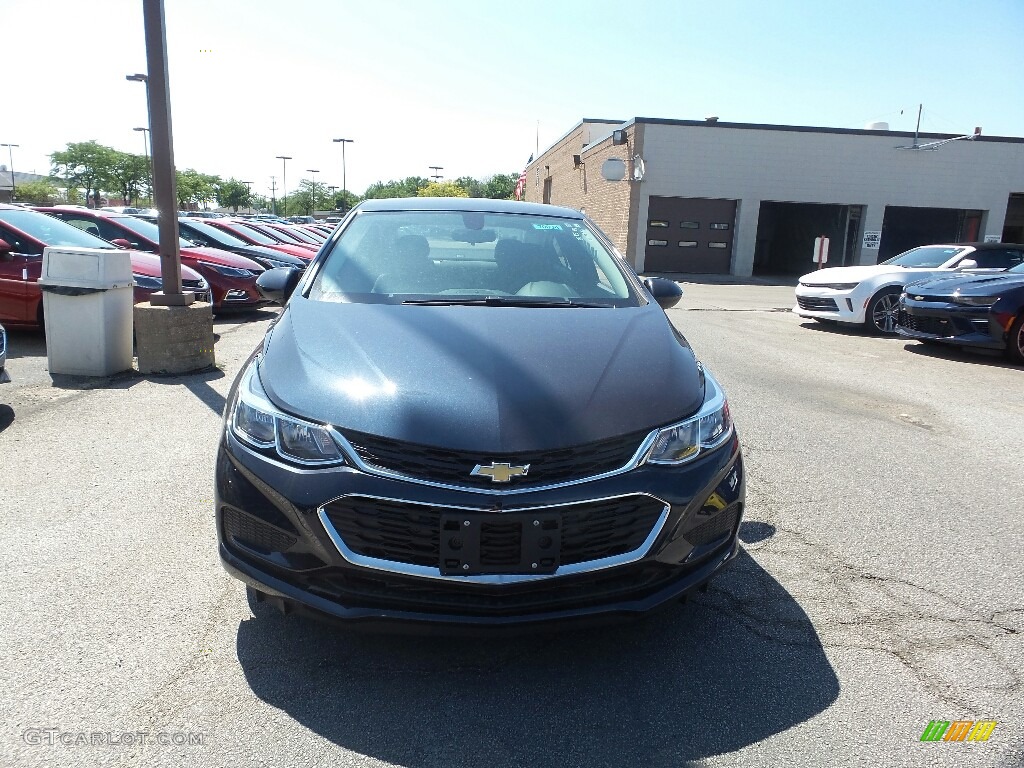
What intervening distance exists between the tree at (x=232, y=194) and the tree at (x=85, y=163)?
82.8 feet

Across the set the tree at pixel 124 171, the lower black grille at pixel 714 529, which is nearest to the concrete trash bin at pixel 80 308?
the lower black grille at pixel 714 529

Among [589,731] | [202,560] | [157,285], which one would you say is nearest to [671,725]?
[589,731]

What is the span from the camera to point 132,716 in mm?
2377

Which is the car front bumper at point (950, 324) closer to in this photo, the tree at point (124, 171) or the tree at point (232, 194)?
the tree at point (124, 171)

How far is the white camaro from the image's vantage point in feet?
36.5

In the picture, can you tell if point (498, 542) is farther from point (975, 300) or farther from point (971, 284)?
point (971, 284)

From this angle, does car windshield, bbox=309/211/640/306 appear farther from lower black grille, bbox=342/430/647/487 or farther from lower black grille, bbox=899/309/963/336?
lower black grille, bbox=899/309/963/336

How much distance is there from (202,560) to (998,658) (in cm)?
323

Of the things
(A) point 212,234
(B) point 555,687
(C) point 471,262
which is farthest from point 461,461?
(A) point 212,234

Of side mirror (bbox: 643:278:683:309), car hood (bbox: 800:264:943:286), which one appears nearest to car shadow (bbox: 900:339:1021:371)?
car hood (bbox: 800:264:943:286)

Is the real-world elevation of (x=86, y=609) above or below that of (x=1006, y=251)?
below

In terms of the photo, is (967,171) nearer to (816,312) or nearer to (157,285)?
(816,312)

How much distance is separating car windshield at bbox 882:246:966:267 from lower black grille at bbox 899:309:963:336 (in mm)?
2365

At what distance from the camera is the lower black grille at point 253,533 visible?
8.00 ft
